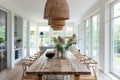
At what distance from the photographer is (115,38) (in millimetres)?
5625

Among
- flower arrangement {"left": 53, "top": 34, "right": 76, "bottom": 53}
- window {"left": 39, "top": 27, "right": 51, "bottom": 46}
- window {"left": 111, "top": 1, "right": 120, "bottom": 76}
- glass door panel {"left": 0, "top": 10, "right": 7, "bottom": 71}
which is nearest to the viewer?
flower arrangement {"left": 53, "top": 34, "right": 76, "bottom": 53}

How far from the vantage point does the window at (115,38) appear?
5.38 metres

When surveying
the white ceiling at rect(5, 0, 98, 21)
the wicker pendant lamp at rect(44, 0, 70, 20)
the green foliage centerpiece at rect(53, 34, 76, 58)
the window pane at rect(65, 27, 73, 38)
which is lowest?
the green foliage centerpiece at rect(53, 34, 76, 58)

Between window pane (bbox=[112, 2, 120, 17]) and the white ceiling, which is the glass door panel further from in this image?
window pane (bbox=[112, 2, 120, 17])

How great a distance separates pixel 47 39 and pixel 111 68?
1119 cm

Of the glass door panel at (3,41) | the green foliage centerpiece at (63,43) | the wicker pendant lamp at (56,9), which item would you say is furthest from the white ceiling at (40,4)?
the wicker pendant lamp at (56,9)

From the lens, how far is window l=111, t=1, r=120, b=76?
5.38 m

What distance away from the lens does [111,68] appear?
601 centimetres

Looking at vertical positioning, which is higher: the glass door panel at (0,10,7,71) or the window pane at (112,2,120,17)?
the window pane at (112,2,120,17)

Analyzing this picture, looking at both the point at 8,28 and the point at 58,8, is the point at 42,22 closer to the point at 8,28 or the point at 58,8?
the point at 8,28

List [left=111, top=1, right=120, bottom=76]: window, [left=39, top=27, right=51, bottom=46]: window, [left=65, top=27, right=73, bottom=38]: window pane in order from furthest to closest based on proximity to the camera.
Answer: [left=39, top=27, right=51, bottom=46]: window, [left=65, top=27, right=73, bottom=38]: window pane, [left=111, top=1, right=120, bottom=76]: window

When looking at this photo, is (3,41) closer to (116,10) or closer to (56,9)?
(116,10)

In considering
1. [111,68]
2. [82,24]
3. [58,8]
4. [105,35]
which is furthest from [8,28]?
[82,24]

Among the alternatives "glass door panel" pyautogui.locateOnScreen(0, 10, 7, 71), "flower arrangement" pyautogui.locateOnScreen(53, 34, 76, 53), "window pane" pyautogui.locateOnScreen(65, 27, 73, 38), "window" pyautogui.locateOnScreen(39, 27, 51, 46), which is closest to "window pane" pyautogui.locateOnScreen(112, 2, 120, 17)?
A: "flower arrangement" pyautogui.locateOnScreen(53, 34, 76, 53)
